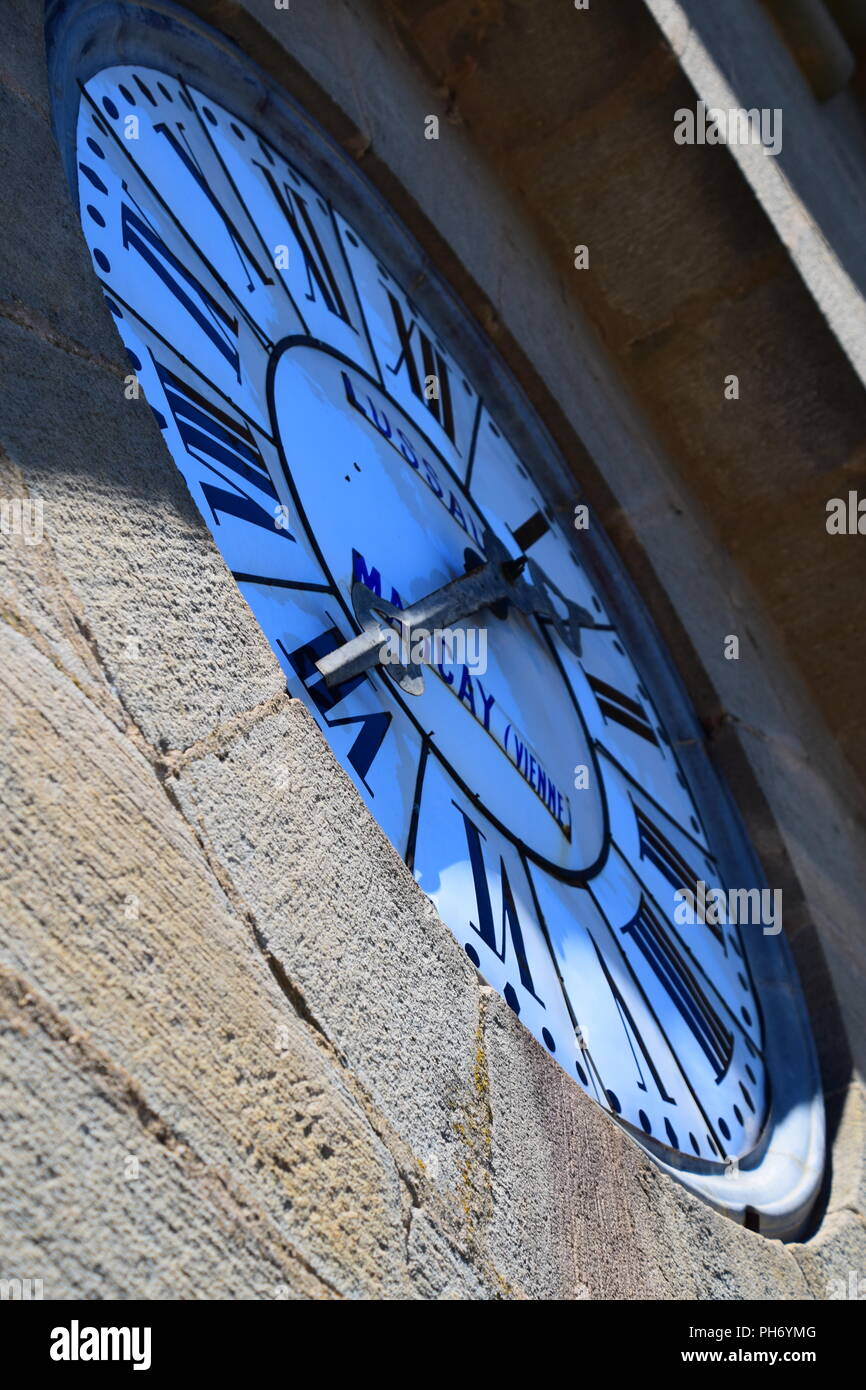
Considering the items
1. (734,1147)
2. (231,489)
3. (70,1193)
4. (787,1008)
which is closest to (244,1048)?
(70,1193)

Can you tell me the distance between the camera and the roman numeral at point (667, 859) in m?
2.96

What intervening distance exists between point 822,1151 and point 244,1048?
1.81 metres

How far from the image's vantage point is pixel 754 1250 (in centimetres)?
217

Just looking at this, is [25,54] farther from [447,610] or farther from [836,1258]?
[836,1258]

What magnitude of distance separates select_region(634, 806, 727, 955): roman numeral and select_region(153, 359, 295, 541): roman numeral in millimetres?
1127

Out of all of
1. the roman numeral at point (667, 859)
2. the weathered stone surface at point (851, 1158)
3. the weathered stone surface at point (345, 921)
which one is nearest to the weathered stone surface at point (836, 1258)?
the weathered stone surface at point (851, 1158)

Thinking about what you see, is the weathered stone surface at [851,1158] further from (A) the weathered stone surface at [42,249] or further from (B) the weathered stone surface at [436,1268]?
(A) the weathered stone surface at [42,249]

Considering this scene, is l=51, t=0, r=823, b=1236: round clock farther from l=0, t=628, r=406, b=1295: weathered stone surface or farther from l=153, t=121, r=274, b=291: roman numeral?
l=0, t=628, r=406, b=1295: weathered stone surface

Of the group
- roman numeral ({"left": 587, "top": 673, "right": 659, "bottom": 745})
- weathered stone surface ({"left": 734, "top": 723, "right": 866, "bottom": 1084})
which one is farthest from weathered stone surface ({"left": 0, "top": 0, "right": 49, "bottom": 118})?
weathered stone surface ({"left": 734, "top": 723, "right": 866, "bottom": 1084})

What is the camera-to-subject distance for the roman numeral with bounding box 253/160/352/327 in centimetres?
282

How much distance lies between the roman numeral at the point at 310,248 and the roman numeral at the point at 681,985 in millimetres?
1248

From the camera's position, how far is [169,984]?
4.11 feet

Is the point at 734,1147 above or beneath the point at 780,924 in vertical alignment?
beneath

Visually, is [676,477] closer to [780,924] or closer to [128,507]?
[780,924]
